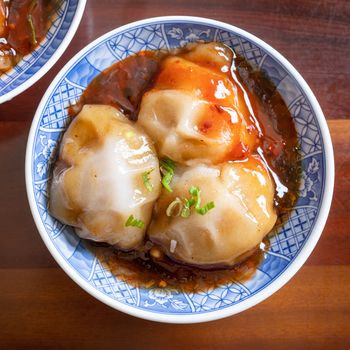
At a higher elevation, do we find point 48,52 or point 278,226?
point 48,52

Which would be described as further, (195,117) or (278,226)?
(278,226)

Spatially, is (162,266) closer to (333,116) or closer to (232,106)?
(232,106)

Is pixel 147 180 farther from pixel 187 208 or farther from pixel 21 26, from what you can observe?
pixel 21 26

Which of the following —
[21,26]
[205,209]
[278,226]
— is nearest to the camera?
[205,209]

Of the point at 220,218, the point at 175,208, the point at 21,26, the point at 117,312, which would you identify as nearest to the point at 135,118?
the point at 175,208

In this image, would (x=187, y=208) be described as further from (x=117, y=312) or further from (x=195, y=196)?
(x=117, y=312)

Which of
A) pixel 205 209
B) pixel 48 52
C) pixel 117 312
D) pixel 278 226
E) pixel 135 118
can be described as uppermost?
pixel 48 52

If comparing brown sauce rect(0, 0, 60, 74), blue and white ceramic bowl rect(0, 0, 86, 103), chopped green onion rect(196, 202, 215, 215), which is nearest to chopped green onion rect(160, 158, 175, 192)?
chopped green onion rect(196, 202, 215, 215)

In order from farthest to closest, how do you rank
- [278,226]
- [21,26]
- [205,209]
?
[21,26]
[278,226]
[205,209]
